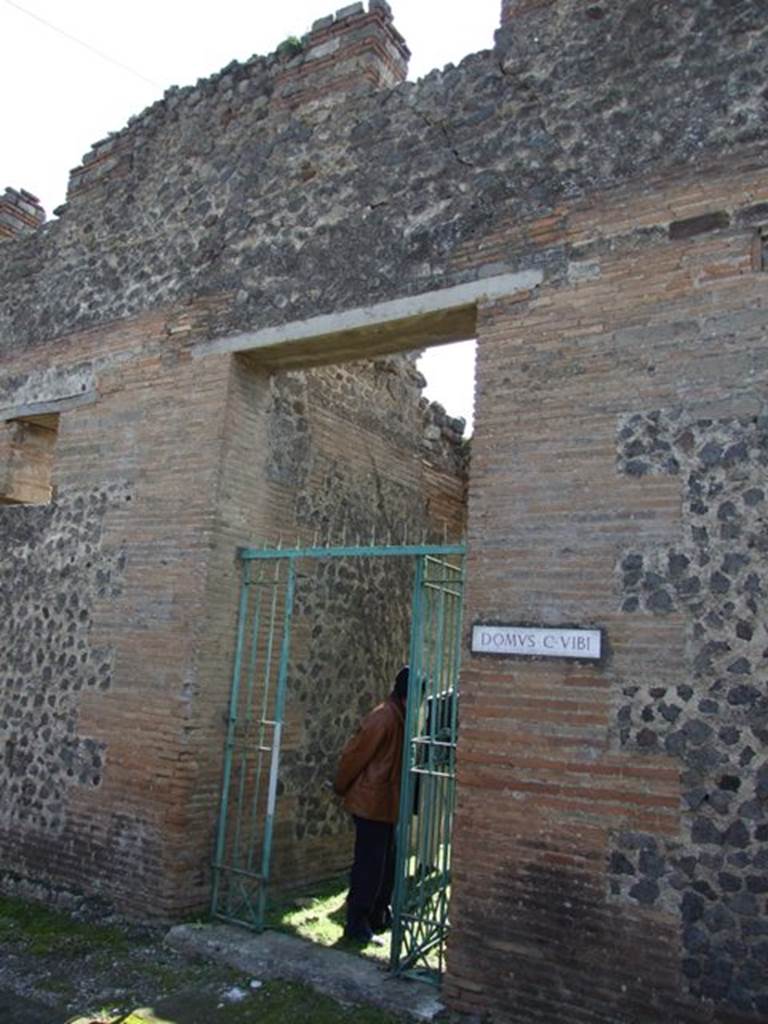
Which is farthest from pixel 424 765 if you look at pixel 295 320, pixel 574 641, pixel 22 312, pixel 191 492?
pixel 22 312

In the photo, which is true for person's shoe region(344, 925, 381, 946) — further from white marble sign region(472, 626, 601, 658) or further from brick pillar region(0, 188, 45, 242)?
brick pillar region(0, 188, 45, 242)

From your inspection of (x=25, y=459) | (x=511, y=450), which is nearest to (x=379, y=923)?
(x=511, y=450)

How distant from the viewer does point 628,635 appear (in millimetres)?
4941

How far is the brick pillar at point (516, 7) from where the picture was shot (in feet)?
20.3

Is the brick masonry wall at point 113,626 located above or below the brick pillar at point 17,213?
below

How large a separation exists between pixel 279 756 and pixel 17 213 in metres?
7.21

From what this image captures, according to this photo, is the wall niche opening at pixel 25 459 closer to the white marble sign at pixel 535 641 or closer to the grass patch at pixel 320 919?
the grass patch at pixel 320 919

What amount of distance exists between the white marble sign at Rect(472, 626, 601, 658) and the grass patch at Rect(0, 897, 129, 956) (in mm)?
3305

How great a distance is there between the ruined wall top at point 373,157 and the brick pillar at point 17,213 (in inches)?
56.0

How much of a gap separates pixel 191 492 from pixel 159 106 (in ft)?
13.2

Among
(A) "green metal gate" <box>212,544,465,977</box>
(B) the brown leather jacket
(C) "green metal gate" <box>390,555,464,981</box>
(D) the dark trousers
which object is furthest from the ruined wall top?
(D) the dark trousers

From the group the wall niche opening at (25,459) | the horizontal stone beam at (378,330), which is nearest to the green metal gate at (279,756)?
the horizontal stone beam at (378,330)

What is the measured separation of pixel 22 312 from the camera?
916 cm

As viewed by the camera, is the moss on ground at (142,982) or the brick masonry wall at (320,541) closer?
the moss on ground at (142,982)
